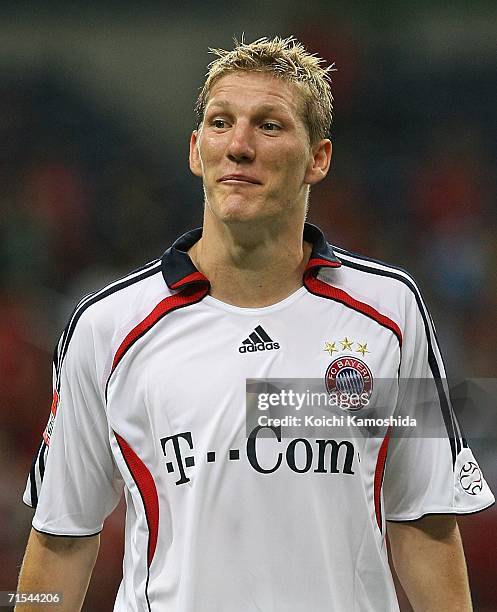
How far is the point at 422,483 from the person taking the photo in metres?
2.61

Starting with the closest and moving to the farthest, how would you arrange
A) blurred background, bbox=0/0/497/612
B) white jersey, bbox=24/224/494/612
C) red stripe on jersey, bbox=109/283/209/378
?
white jersey, bbox=24/224/494/612
red stripe on jersey, bbox=109/283/209/378
blurred background, bbox=0/0/497/612

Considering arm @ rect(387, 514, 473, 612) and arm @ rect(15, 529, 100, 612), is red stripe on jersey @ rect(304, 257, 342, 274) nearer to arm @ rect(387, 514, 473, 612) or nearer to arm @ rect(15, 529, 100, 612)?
arm @ rect(387, 514, 473, 612)

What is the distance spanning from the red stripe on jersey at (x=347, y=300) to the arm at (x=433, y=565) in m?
0.47

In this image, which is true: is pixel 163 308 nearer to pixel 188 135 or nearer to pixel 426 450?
pixel 426 450

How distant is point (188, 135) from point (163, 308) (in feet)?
14.0

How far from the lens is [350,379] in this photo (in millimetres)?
2461

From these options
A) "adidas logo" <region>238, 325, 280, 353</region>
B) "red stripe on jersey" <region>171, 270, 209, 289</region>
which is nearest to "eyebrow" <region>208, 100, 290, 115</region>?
"red stripe on jersey" <region>171, 270, 209, 289</region>

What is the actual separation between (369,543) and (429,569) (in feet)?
0.81

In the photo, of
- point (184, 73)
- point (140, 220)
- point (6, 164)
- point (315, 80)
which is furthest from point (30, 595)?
point (184, 73)

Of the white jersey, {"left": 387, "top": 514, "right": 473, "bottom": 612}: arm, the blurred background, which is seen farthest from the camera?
the blurred background

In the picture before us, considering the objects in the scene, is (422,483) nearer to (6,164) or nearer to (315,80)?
(315,80)

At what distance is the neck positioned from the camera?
2.49 m

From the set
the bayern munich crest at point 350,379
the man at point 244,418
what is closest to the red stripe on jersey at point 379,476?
the man at point 244,418

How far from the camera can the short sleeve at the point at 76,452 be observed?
8.25ft
